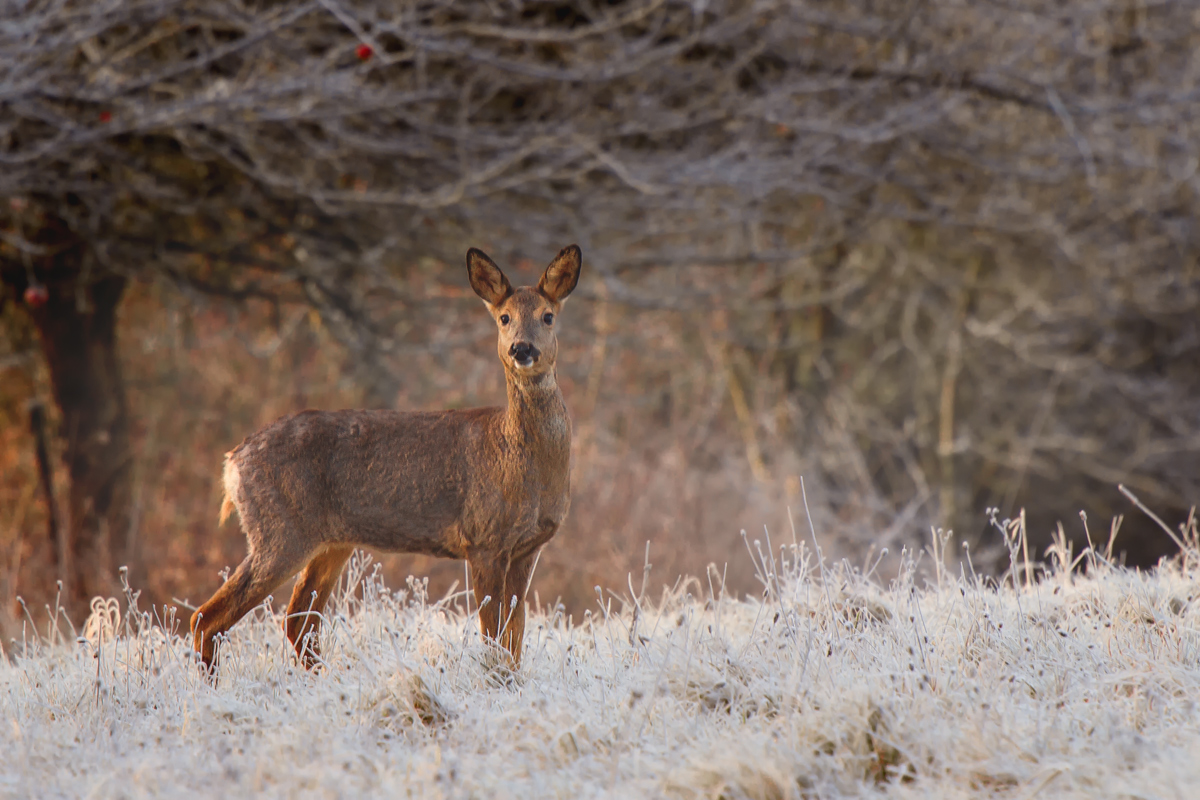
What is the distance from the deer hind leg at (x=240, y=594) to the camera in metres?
4.40

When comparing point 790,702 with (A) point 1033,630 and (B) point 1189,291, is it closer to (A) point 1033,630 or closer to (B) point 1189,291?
(A) point 1033,630

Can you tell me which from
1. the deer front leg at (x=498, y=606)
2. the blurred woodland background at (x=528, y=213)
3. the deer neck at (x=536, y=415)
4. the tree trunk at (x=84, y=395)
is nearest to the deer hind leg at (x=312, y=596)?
the deer front leg at (x=498, y=606)

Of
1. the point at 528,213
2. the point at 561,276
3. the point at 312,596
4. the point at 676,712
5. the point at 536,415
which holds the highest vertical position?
the point at 528,213

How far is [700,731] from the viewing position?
12.0 feet

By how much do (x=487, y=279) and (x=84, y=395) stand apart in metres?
7.72

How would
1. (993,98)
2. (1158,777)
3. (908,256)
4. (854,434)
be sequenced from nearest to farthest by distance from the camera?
(1158,777) → (993,98) → (908,256) → (854,434)

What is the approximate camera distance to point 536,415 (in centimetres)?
447

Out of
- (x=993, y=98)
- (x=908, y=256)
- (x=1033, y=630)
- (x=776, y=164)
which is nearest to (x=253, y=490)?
(x=1033, y=630)

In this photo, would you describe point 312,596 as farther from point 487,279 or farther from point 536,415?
point 487,279

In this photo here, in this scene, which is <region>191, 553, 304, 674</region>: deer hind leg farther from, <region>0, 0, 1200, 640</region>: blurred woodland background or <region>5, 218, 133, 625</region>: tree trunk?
<region>5, 218, 133, 625</region>: tree trunk

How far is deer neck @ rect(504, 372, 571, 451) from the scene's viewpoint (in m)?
4.46

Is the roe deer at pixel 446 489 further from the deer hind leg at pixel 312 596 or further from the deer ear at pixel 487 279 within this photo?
the deer hind leg at pixel 312 596

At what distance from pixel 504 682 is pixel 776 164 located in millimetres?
6788

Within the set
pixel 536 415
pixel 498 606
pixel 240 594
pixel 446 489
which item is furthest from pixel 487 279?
pixel 240 594
